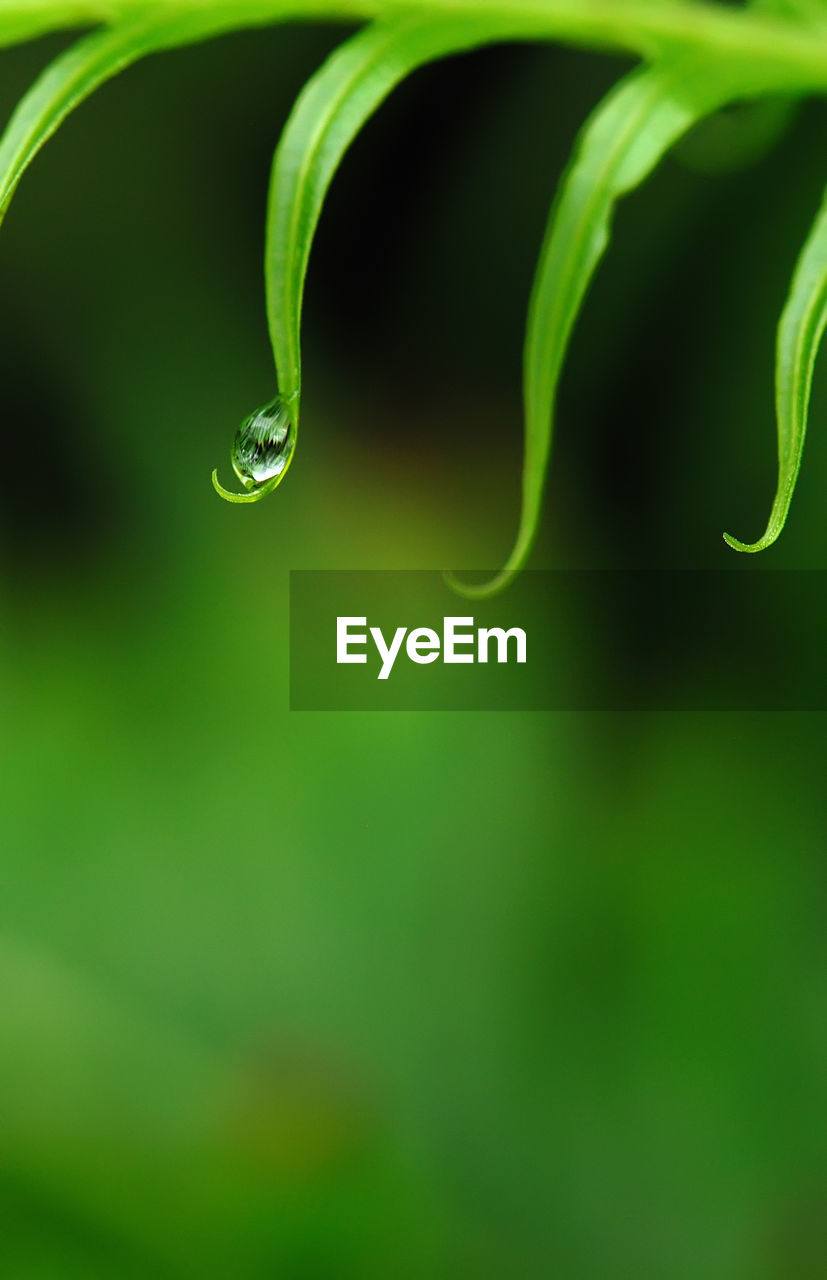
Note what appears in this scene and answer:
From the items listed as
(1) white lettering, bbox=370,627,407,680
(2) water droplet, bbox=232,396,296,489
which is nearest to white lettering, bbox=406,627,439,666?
(1) white lettering, bbox=370,627,407,680

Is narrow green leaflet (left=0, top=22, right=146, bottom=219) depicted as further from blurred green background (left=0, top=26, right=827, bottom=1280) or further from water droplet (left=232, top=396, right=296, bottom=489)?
blurred green background (left=0, top=26, right=827, bottom=1280)

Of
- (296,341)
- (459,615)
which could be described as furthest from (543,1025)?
(296,341)

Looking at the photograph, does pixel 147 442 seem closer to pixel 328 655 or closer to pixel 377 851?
pixel 328 655

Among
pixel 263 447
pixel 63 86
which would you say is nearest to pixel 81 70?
pixel 63 86

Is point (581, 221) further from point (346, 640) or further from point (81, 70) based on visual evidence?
point (346, 640)

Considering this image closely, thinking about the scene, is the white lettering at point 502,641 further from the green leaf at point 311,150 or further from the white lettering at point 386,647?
the green leaf at point 311,150

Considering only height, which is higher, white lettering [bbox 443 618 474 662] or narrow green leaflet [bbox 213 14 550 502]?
narrow green leaflet [bbox 213 14 550 502]

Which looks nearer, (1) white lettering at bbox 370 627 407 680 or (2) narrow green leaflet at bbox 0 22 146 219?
(2) narrow green leaflet at bbox 0 22 146 219
